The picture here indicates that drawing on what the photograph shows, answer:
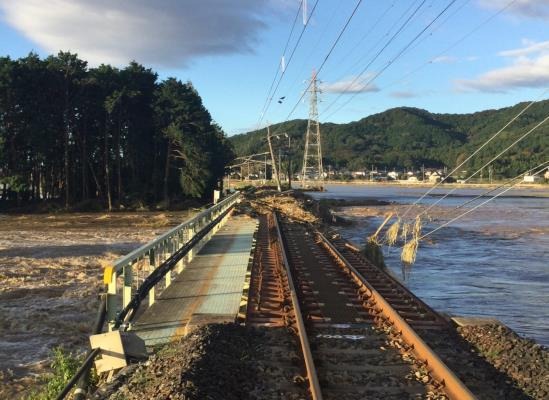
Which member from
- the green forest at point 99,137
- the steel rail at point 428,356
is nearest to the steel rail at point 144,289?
the steel rail at point 428,356

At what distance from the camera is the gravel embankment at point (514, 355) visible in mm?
6234

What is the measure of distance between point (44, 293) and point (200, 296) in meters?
5.28

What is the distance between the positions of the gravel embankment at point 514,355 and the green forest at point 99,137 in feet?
164

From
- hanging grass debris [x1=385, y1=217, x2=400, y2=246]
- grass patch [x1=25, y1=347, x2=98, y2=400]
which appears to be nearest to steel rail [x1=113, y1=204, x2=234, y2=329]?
grass patch [x1=25, y1=347, x2=98, y2=400]

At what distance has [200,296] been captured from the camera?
10398 millimetres

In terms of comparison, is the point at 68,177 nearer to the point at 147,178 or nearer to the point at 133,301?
the point at 147,178

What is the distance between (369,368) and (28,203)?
57179 millimetres

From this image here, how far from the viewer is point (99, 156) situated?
62.2 metres

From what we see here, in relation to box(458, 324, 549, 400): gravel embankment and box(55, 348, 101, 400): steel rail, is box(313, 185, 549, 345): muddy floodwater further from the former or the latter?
box(55, 348, 101, 400): steel rail

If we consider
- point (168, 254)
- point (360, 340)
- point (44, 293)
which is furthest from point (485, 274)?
point (44, 293)

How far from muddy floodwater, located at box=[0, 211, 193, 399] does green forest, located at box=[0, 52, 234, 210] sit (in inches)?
974

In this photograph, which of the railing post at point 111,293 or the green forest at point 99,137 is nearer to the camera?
the railing post at point 111,293

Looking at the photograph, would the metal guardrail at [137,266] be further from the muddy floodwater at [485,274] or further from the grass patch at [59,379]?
the muddy floodwater at [485,274]

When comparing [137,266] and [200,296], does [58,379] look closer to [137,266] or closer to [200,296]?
[137,266]
